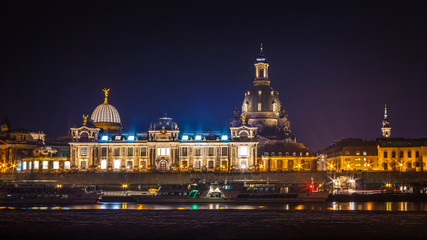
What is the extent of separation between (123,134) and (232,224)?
3335 inches

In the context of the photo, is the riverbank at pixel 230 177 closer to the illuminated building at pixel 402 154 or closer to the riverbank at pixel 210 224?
the illuminated building at pixel 402 154

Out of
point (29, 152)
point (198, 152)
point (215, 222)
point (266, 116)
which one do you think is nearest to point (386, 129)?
point (266, 116)

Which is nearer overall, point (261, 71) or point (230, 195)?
point (230, 195)

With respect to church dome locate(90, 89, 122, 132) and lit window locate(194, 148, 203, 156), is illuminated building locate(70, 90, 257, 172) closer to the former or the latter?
lit window locate(194, 148, 203, 156)

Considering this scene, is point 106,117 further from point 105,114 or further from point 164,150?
point 164,150

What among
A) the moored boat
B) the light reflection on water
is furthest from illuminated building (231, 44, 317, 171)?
the light reflection on water

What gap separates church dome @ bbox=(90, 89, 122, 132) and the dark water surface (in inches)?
2933

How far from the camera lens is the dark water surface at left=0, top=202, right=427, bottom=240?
6456cm

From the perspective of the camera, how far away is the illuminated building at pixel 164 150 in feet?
480

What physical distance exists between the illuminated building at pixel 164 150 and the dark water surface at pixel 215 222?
51.3 m

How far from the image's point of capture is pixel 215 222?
73.6 meters

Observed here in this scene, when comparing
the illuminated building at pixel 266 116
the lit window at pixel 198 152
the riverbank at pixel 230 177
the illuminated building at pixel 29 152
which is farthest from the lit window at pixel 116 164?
the illuminated building at pixel 266 116

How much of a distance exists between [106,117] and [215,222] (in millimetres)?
100238

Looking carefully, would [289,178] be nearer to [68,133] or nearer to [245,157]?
[245,157]
